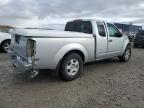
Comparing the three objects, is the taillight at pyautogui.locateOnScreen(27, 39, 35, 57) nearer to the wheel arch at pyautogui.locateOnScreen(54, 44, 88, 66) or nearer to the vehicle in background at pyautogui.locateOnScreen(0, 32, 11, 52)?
the wheel arch at pyautogui.locateOnScreen(54, 44, 88, 66)

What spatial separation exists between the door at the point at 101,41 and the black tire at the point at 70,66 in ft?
2.95

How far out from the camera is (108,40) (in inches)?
264

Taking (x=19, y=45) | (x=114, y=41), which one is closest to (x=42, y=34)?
(x=19, y=45)

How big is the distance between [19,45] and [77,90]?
1878mm

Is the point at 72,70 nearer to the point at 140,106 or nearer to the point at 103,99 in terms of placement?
the point at 103,99

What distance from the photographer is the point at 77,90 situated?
479cm

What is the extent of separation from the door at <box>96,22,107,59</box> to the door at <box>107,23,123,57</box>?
326mm

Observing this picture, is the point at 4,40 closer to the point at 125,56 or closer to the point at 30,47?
the point at 125,56

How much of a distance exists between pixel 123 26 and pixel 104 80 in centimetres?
1719

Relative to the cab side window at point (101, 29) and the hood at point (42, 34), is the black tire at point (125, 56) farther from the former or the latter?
the hood at point (42, 34)

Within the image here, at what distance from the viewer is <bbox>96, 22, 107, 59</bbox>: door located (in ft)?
20.4

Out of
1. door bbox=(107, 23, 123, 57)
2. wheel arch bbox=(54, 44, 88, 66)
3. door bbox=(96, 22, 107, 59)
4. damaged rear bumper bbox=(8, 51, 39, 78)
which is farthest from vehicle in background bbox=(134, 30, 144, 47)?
damaged rear bumper bbox=(8, 51, 39, 78)

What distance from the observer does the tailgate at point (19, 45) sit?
4793mm

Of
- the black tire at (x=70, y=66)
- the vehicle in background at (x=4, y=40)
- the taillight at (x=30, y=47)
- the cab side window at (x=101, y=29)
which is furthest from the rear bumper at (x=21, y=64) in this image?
the vehicle in background at (x=4, y=40)
